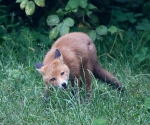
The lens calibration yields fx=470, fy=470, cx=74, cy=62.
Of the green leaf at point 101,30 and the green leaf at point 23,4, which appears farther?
the green leaf at point 101,30

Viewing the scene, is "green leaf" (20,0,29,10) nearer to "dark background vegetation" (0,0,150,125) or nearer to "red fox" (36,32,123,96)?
"dark background vegetation" (0,0,150,125)

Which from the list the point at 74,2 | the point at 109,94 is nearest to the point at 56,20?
the point at 74,2

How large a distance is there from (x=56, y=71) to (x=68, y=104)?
619mm

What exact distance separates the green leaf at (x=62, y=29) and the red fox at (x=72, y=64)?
0.91 meters

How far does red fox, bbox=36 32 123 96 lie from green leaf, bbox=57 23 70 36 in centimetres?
91

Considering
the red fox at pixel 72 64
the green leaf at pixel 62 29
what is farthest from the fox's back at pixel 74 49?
the green leaf at pixel 62 29

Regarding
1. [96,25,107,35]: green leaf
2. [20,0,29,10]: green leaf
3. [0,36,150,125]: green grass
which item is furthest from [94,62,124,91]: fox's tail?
[20,0,29,10]: green leaf

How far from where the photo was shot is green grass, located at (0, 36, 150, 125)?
5483 mm

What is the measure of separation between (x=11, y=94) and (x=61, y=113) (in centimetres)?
98

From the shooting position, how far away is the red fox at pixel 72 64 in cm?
636

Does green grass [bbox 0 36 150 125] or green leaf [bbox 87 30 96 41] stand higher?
green leaf [bbox 87 30 96 41]

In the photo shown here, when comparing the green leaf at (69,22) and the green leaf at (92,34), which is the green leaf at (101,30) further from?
the green leaf at (69,22)

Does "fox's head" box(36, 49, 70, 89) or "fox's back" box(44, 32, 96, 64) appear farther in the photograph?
"fox's back" box(44, 32, 96, 64)

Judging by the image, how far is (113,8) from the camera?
9250mm
